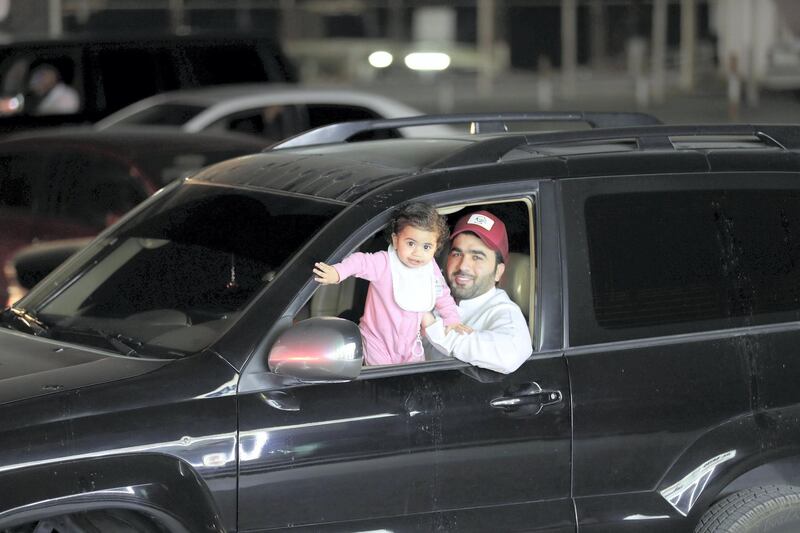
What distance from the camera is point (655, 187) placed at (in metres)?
4.54

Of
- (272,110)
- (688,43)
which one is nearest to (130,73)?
(272,110)

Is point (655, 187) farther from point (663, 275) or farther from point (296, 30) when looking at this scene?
→ point (296, 30)

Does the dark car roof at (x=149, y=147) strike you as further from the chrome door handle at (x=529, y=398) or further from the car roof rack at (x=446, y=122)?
the chrome door handle at (x=529, y=398)

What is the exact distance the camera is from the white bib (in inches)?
169

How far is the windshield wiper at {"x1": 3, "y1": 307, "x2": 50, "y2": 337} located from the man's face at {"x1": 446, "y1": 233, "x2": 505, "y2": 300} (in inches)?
51.4

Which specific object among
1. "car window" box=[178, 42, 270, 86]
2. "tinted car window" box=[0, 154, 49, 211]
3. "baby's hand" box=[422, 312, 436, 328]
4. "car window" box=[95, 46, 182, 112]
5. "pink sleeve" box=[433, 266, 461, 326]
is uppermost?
"car window" box=[178, 42, 270, 86]

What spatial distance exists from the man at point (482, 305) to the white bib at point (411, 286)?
4 cm

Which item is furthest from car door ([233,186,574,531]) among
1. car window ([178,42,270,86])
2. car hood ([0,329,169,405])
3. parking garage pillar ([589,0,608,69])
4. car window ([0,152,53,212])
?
parking garage pillar ([589,0,608,69])

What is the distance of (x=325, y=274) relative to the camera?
13.4 ft

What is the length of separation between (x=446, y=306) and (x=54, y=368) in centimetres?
114

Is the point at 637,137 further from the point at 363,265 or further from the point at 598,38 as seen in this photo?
the point at 598,38

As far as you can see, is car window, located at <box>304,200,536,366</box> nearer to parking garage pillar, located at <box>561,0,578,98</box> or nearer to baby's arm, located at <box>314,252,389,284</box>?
baby's arm, located at <box>314,252,389,284</box>

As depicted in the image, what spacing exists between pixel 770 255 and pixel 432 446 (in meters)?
1.33

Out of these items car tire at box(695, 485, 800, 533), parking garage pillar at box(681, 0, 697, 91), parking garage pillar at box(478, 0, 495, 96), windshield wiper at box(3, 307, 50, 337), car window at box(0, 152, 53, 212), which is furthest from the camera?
parking garage pillar at box(681, 0, 697, 91)
